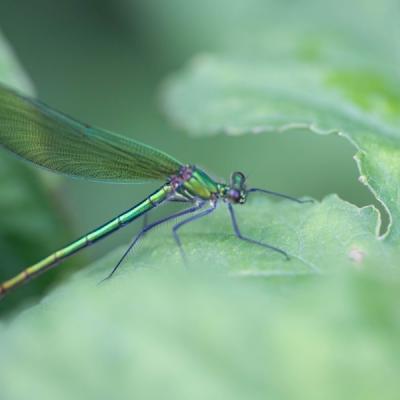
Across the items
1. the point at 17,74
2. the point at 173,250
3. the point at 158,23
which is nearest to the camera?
the point at 173,250

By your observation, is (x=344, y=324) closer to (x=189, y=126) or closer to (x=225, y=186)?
(x=225, y=186)

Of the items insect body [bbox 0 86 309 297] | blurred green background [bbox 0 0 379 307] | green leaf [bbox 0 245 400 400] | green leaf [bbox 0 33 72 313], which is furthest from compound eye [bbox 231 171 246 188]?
blurred green background [bbox 0 0 379 307]

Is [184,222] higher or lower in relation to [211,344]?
higher

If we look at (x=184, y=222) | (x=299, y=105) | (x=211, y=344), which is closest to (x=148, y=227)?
(x=184, y=222)

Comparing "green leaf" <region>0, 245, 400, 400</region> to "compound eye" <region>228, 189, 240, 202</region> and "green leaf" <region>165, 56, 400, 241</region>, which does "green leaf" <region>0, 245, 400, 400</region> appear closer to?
"green leaf" <region>165, 56, 400, 241</region>

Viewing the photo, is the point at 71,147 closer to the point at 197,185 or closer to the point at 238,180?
the point at 197,185

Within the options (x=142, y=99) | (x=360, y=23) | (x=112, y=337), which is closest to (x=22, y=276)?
(x=112, y=337)

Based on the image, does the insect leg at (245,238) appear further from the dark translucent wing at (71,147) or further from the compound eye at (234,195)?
the dark translucent wing at (71,147)
